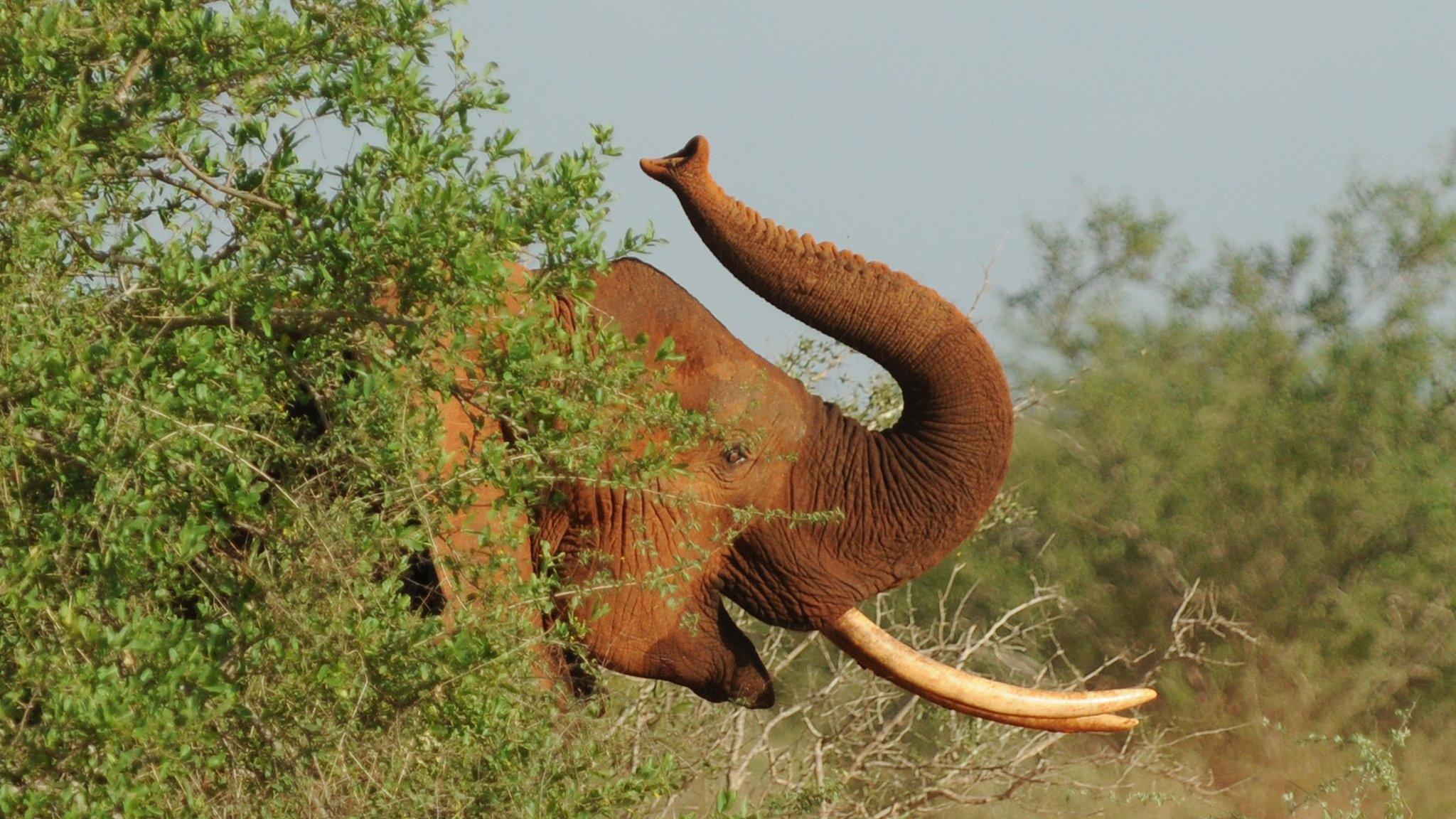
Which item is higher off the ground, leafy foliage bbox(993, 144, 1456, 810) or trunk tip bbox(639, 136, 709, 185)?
leafy foliage bbox(993, 144, 1456, 810)

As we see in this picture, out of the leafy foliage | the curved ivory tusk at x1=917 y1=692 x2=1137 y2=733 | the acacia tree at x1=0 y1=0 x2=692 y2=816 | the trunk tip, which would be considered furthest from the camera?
the leafy foliage

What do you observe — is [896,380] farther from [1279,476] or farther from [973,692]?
[1279,476]

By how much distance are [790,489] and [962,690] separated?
2.56 ft

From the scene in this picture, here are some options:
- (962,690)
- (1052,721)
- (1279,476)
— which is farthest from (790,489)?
Answer: (1279,476)

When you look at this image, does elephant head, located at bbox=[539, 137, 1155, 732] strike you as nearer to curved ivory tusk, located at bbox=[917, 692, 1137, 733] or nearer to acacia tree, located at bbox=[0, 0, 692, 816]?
curved ivory tusk, located at bbox=[917, 692, 1137, 733]

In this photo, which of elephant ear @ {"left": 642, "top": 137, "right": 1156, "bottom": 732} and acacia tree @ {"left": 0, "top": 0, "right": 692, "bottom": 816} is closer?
acacia tree @ {"left": 0, "top": 0, "right": 692, "bottom": 816}

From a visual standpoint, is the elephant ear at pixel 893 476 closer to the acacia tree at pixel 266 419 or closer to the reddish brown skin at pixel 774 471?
the reddish brown skin at pixel 774 471

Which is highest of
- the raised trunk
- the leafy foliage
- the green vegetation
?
the leafy foliage

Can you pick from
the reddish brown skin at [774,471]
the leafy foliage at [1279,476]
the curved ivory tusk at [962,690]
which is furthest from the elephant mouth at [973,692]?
the leafy foliage at [1279,476]

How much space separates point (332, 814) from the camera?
Result: 4262 millimetres

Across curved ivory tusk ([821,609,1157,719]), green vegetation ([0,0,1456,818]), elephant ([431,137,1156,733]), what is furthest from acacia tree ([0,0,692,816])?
curved ivory tusk ([821,609,1157,719])

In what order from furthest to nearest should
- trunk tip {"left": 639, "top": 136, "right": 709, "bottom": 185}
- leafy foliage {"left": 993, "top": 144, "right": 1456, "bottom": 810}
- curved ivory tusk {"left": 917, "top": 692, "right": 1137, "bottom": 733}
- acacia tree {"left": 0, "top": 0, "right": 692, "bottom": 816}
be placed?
leafy foliage {"left": 993, "top": 144, "right": 1456, "bottom": 810} < curved ivory tusk {"left": 917, "top": 692, "right": 1137, "bottom": 733} < trunk tip {"left": 639, "top": 136, "right": 709, "bottom": 185} < acacia tree {"left": 0, "top": 0, "right": 692, "bottom": 816}

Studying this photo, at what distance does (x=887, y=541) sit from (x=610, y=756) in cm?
118

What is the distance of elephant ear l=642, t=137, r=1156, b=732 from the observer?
17.3 feet
